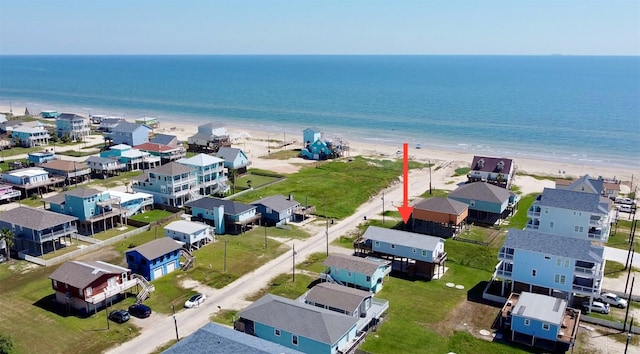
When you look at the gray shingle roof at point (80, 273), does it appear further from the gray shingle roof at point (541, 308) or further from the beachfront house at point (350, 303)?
the gray shingle roof at point (541, 308)

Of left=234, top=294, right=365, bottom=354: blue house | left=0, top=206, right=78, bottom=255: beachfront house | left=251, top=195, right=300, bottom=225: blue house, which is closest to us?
left=234, top=294, right=365, bottom=354: blue house

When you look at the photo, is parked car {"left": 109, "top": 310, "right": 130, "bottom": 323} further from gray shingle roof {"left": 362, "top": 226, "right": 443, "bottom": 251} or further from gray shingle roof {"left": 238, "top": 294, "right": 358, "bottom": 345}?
gray shingle roof {"left": 362, "top": 226, "right": 443, "bottom": 251}

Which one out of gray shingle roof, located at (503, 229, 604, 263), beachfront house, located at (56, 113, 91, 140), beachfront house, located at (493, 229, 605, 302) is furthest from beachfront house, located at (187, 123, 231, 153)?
beachfront house, located at (493, 229, 605, 302)

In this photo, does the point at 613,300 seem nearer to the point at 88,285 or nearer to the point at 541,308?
the point at 541,308

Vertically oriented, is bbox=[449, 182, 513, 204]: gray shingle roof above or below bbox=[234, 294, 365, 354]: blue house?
above

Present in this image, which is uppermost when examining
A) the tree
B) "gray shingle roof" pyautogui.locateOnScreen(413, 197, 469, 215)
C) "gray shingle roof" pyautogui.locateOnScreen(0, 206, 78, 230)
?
"gray shingle roof" pyautogui.locateOnScreen(413, 197, 469, 215)

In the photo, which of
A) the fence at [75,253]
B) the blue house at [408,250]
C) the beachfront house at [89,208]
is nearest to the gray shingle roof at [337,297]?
the blue house at [408,250]

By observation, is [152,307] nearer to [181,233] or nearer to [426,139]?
[181,233]
